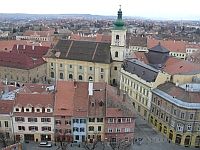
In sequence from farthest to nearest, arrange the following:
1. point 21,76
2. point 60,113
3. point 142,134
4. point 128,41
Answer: point 128,41, point 21,76, point 142,134, point 60,113

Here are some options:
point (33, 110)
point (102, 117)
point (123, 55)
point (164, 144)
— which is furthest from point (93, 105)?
point (123, 55)

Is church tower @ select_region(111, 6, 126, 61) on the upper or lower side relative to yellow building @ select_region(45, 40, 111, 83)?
upper

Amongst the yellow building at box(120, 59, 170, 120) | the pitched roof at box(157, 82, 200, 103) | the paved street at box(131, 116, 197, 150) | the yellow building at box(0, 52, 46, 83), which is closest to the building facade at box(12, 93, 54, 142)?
the paved street at box(131, 116, 197, 150)

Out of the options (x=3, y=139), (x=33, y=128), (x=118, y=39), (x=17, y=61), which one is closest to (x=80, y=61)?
(x=118, y=39)

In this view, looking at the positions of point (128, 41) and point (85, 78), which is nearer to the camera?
point (85, 78)

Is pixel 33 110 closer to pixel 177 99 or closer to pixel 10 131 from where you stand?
pixel 10 131

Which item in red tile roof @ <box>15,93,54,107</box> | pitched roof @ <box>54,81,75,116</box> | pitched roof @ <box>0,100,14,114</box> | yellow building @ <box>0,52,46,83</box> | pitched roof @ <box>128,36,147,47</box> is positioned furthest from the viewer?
pitched roof @ <box>128,36,147,47</box>

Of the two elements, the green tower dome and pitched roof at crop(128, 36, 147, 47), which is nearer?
the green tower dome

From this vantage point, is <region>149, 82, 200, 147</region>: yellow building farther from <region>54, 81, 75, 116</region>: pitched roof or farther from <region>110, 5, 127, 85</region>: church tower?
<region>110, 5, 127, 85</region>: church tower
